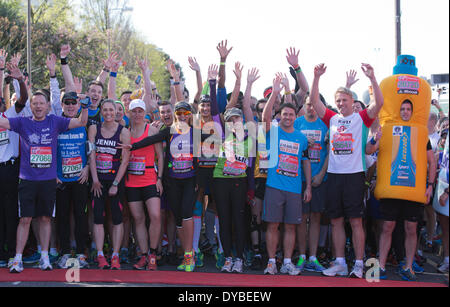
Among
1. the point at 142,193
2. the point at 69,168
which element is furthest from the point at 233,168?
the point at 69,168

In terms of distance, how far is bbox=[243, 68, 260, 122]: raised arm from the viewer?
631cm

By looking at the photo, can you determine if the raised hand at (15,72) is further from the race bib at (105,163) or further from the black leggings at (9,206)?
the race bib at (105,163)

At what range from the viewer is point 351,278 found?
5598 millimetres

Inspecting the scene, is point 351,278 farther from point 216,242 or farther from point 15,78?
point 15,78

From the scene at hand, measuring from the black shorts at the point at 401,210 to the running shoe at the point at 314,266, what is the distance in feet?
3.49

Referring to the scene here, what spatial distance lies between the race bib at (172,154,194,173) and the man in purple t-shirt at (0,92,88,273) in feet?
Answer: 4.28

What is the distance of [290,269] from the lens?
578 cm

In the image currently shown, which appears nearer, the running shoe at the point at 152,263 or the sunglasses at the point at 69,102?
the running shoe at the point at 152,263

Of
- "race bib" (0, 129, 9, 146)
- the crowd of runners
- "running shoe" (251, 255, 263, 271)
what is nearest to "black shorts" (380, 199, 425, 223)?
the crowd of runners

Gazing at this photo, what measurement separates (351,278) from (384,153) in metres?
1.61

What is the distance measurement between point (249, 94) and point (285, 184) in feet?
4.59

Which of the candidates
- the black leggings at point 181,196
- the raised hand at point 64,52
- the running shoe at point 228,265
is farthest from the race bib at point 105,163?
the running shoe at point 228,265

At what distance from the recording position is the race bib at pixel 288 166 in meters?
5.88

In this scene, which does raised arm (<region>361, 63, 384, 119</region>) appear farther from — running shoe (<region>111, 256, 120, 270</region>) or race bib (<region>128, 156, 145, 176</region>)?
running shoe (<region>111, 256, 120, 270</region>)
